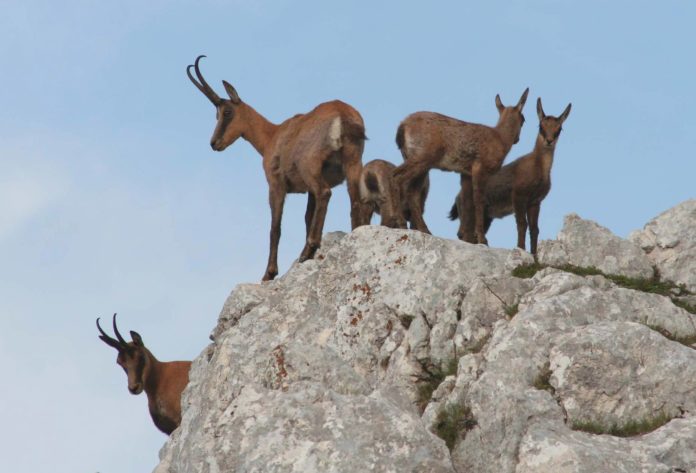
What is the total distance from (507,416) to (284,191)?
7246mm

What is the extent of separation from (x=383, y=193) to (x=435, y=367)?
4694mm

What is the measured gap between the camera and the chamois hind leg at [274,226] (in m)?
17.7

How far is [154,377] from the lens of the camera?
1872 cm

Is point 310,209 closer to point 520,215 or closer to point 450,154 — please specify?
Answer: point 450,154

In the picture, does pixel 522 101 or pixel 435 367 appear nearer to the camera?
pixel 435 367

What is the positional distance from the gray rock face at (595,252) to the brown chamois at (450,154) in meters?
2.58

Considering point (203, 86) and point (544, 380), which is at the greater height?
point (203, 86)

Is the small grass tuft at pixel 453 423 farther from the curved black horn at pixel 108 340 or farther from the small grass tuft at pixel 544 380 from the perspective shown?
the curved black horn at pixel 108 340

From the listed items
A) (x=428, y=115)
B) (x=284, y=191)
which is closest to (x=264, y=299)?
(x=284, y=191)

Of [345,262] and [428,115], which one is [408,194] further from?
Answer: [345,262]

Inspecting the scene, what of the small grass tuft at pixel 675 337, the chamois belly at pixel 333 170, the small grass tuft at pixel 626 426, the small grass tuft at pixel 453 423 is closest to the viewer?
the small grass tuft at pixel 626 426

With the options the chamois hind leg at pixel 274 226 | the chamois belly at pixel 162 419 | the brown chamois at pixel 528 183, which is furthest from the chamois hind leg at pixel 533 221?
the chamois belly at pixel 162 419

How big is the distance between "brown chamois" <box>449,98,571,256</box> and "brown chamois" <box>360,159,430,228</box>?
1.10 meters

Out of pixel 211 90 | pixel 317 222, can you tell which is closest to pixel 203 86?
pixel 211 90
